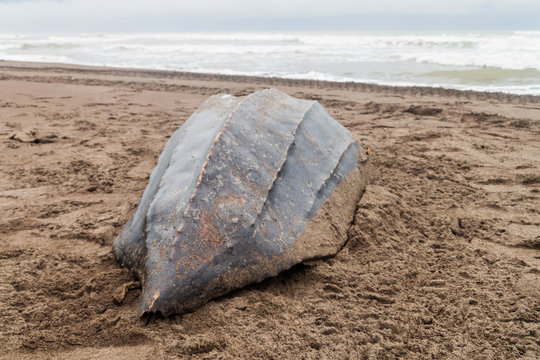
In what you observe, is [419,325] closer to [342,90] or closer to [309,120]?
[309,120]

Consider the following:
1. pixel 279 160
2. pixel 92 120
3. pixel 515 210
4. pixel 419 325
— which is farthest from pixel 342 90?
pixel 419 325

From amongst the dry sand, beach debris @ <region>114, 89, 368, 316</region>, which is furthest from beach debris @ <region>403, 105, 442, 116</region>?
beach debris @ <region>114, 89, 368, 316</region>

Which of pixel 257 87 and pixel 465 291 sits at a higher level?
pixel 257 87

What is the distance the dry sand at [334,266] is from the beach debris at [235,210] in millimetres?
97

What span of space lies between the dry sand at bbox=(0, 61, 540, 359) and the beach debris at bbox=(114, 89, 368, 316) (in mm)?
97

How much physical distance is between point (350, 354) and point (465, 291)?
73 cm

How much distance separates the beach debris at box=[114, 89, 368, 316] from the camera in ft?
5.57

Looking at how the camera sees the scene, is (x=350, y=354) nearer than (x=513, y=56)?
Yes

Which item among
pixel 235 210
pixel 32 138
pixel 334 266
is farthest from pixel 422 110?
pixel 32 138

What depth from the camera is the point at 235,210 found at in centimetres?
184

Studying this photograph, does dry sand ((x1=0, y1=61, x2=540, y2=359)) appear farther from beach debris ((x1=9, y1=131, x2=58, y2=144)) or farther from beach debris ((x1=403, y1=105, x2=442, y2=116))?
beach debris ((x1=403, y1=105, x2=442, y2=116))

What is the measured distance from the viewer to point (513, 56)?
1262 centimetres

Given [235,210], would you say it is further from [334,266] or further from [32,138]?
[32,138]

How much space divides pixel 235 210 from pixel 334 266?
0.63m
